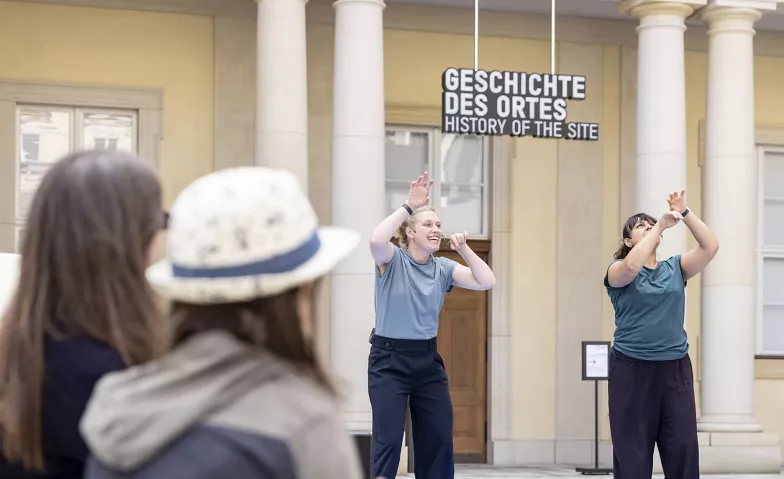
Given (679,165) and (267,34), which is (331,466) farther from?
(679,165)

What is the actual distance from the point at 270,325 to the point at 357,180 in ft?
31.9

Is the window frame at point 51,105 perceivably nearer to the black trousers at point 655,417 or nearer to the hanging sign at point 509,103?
the hanging sign at point 509,103

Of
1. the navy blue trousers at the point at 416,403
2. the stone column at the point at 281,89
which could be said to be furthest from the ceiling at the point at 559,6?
the navy blue trousers at the point at 416,403

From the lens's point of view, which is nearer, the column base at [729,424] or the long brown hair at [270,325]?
the long brown hair at [270,325]

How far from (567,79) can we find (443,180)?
10.6ft

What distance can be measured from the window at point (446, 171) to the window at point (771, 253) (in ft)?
10.2

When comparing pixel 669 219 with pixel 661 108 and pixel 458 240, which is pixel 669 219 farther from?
pixel 661 108

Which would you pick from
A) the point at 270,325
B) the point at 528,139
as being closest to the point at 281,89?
the point at 528,139

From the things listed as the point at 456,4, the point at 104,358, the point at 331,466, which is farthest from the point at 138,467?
the point at 456,4

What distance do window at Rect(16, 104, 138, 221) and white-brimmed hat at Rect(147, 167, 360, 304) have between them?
36.5 feet

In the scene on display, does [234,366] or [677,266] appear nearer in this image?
[234,366]

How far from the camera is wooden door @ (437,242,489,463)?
14.0 metres

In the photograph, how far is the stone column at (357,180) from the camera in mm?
11492

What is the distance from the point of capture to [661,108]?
12391 millimetres
